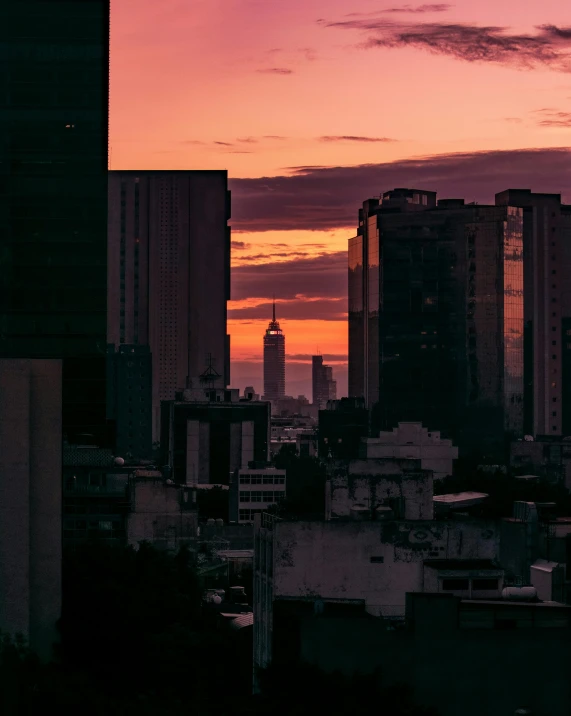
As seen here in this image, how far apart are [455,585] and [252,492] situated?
394 ft

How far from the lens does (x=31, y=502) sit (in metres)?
78.1

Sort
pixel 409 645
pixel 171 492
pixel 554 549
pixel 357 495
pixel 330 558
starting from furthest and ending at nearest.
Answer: pixel 171 492 → pixel 357 495 → pixel 554 549 → pixel 330 558 → pixel 409 645

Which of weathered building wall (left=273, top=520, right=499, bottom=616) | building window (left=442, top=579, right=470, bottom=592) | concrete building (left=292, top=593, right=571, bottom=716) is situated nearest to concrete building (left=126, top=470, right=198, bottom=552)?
weathered building wall (left=273, top=520, right=499, bottom=616)

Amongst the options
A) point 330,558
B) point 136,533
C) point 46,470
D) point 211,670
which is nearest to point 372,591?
point 330,558

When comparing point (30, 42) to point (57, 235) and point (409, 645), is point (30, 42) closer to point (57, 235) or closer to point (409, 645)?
point (57, 235)

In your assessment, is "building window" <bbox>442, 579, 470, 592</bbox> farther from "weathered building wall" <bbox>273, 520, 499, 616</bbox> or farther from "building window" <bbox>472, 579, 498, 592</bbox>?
"weathered building wall" <bbox>273, 520, 499, 616</bbox>

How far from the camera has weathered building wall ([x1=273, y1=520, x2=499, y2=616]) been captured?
71.1m

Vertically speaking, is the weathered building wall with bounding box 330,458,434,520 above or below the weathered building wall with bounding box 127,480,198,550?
above

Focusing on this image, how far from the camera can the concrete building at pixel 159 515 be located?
131 meters

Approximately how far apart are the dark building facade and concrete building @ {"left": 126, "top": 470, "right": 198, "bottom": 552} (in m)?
31.1

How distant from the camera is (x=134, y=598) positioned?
87875 mm

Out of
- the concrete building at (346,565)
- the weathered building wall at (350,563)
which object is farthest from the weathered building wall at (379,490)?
the weathered building wall at (350,563)

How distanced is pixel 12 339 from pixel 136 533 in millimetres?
37840

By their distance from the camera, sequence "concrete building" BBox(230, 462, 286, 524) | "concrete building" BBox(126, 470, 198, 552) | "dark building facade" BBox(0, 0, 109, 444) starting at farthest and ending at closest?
"concrete building" BBox(230, 462, 286, 524) < "dark building facade" BBox(0, 0, 109, 444) < "concrete building" BBox(126, 470, 198, 552)
